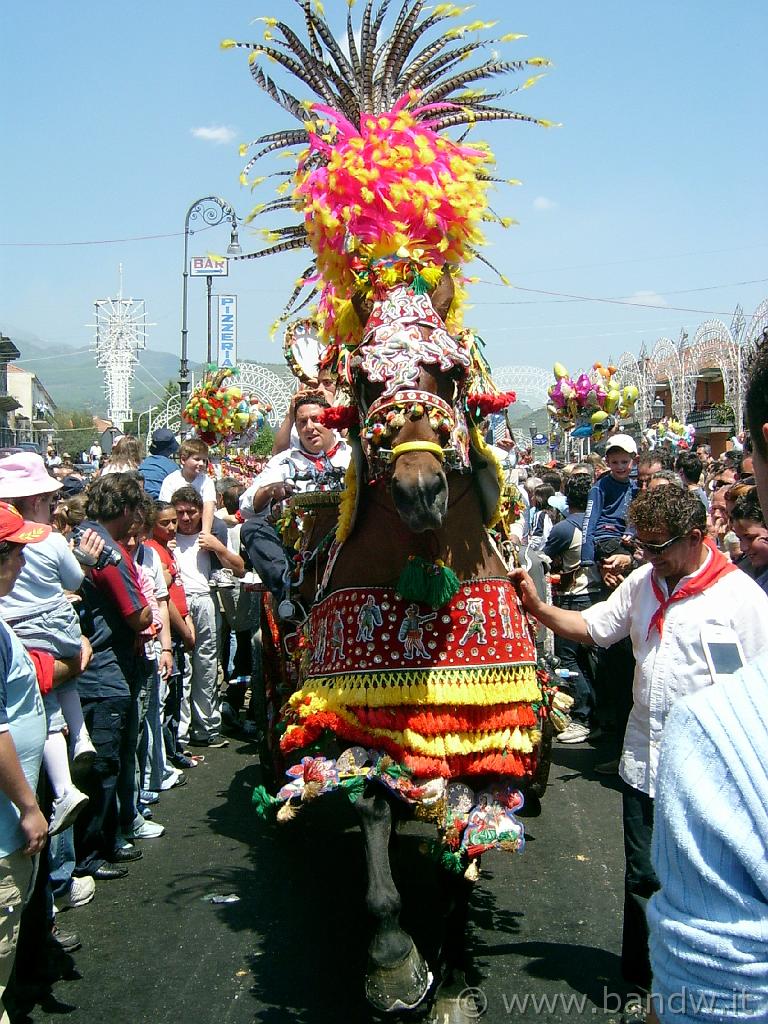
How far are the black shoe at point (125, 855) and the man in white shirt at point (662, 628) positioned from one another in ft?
9.60

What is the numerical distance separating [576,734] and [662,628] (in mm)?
4917

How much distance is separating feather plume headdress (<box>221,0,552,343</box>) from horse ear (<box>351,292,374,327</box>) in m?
0.04

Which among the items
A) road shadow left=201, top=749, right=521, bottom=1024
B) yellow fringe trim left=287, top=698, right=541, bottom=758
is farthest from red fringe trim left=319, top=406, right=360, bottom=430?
road shadow left=201, top=749, right=521, bottom=1024

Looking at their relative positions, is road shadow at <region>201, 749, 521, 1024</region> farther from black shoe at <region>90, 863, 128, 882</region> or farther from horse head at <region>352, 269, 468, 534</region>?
horse head at <region>352, 269, 468, 534</region>

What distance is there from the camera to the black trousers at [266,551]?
567 cm

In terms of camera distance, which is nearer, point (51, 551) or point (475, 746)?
point (475, 746)

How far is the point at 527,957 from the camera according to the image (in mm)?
4285

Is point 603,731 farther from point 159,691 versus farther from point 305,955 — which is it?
point 305,955

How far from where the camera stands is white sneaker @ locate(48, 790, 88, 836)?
13.5ft

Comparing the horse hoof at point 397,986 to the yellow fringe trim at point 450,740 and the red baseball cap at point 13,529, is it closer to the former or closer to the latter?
the yellow fringe trim at point 450,740

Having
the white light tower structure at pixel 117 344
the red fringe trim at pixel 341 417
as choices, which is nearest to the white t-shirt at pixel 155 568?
the red fringe trim at pixel 341 417

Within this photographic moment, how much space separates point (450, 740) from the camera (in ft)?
12.5

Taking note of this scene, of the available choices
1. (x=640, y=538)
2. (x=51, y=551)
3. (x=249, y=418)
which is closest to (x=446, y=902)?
(x=640, y=538)

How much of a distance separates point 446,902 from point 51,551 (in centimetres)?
229
